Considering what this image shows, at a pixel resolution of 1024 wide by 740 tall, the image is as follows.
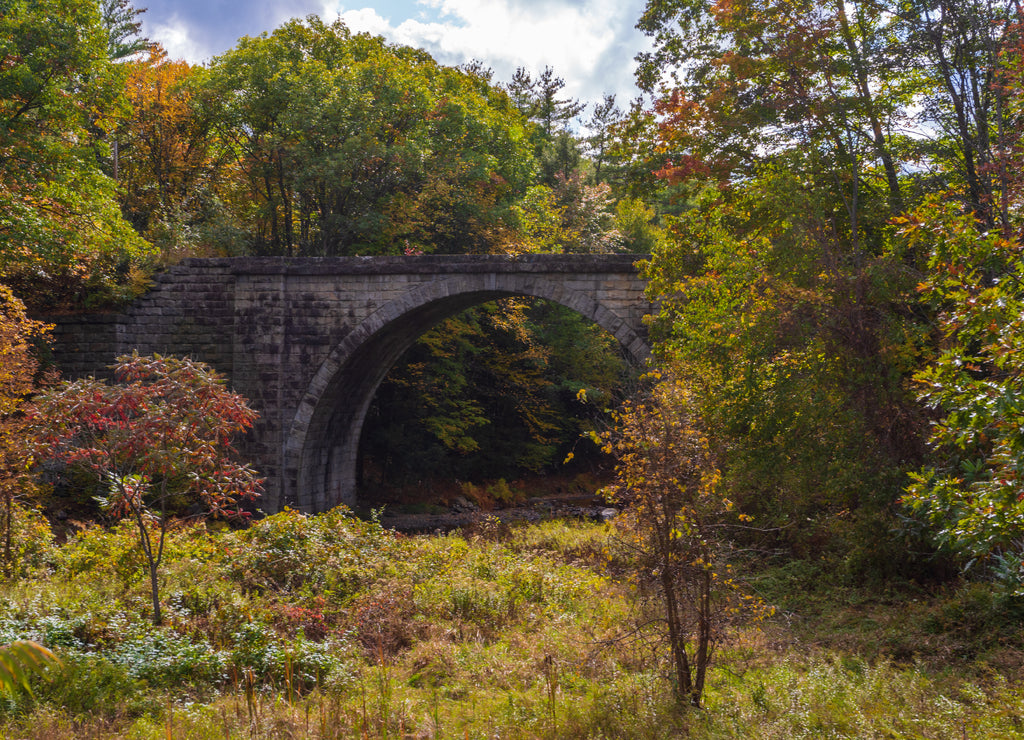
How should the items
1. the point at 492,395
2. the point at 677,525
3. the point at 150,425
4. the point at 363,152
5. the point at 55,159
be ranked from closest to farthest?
the point at 677,525
the point at 150,425
the point at 55,159
the point at 363,152
the point at 492,395

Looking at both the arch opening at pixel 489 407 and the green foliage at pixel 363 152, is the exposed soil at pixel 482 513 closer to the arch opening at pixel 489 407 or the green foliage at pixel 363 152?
the arch opening at pixel 489 407

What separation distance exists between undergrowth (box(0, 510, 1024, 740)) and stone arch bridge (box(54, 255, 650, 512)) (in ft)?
18.5

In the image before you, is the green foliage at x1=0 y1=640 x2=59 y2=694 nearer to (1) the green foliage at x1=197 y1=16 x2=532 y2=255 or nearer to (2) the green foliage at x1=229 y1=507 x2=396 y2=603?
(2) the green foliage at x1=229 y1=507 x2=396 y2=603

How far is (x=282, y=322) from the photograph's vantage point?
1388cm

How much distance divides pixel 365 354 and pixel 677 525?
10849 millimetres

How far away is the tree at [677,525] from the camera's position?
4.66 metres

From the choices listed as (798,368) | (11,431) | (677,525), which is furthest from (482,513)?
→ (677,525)

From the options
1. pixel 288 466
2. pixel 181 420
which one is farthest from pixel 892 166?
pixel 288 466

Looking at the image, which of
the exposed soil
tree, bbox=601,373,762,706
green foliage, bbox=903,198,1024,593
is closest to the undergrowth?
tree, bbox=601,373,762,706

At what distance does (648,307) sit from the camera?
13.0 meters

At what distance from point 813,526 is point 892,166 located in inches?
185

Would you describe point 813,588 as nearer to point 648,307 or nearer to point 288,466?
point 648,307

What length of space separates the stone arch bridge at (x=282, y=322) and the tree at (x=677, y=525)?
8582mm

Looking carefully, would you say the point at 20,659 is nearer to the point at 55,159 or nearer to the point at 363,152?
the point at 55,159
